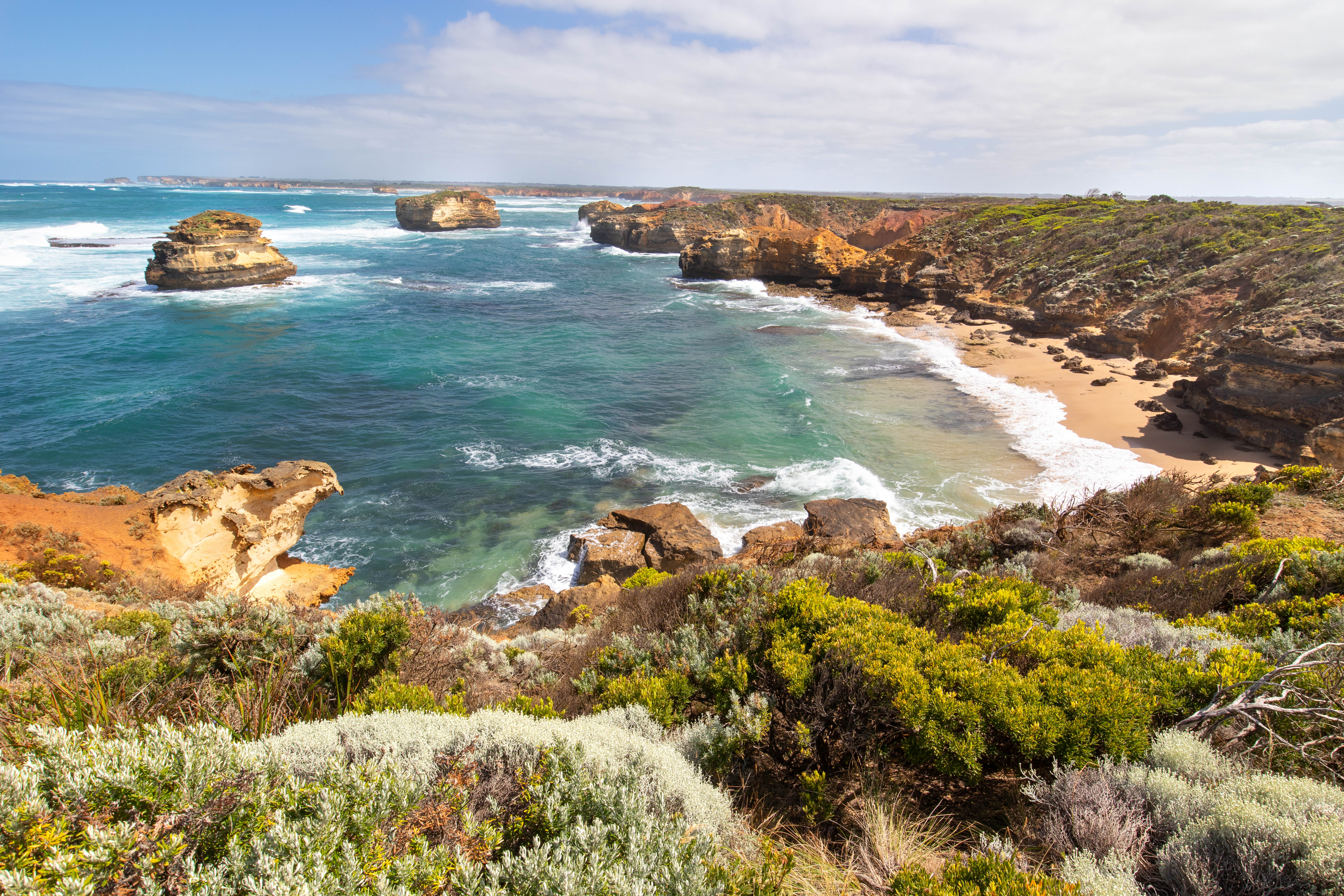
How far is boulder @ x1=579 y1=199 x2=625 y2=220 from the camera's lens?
278 feet

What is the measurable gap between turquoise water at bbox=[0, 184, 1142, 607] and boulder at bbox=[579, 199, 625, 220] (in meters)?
48.8

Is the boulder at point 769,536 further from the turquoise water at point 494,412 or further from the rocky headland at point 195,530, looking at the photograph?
the rocky headland at point 195,530

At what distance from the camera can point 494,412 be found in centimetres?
2122

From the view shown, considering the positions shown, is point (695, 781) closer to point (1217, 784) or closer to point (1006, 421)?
point (1217, 784)

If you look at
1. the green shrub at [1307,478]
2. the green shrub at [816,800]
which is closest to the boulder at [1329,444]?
the green shrub at [1307,478]

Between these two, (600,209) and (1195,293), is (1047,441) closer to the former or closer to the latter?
(1195,293)

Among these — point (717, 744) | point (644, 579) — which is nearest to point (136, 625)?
point (717, 744)

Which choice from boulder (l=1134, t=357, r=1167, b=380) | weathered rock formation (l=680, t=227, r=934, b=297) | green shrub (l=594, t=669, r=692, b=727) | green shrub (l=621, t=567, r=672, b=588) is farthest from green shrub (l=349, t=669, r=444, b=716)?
weathered rock formation (l=680, t=227, r=934, b=297)

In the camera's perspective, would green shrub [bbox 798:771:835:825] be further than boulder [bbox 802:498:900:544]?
No

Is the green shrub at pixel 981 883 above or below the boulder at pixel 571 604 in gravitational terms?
above

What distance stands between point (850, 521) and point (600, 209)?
84701mm

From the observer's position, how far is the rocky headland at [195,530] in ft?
27.5

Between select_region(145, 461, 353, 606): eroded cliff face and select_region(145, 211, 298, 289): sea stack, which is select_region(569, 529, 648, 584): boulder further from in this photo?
select_region(145, 211, 298, 289): sea stack

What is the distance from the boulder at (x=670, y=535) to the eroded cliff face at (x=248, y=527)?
6.28 meters
